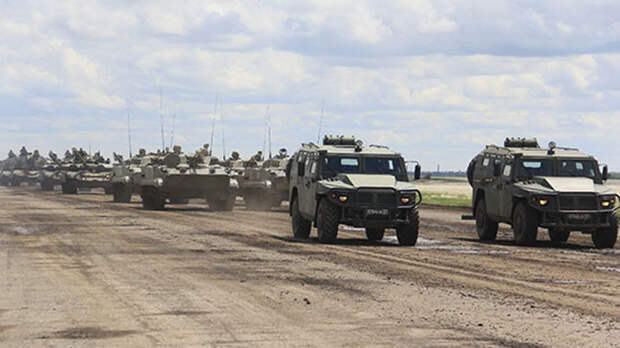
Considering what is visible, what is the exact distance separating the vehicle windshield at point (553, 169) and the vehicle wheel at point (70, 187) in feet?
133

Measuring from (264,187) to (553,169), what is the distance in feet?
62.0

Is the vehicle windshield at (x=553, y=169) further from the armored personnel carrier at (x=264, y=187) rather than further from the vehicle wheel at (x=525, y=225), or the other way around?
the armored personnel carrier at (x=264, y=187)

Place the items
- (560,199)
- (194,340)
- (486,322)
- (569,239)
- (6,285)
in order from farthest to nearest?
1. (569,239)
2. (560,199)
3. (6,285)
4. (486,322)
5. (194,340)

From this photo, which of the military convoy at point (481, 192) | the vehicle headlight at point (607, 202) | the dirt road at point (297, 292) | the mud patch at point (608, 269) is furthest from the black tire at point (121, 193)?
the mud patch at point (608, 269)

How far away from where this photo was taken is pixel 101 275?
48.8 ft

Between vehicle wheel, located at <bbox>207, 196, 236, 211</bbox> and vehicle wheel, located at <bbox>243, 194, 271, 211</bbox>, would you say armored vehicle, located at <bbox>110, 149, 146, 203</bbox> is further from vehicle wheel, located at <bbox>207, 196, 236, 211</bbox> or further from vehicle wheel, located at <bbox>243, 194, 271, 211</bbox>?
vehicle wheel, located at <bbox>243, 194, 271, 211</bbox>

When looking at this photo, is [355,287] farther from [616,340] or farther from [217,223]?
[217,223]

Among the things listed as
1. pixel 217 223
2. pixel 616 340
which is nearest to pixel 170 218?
pixel 217 223

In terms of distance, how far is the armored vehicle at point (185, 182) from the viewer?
39000 mm

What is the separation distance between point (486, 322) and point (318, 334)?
1.86 m

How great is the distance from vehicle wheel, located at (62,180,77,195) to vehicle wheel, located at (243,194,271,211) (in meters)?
20.3

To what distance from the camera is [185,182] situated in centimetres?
3916

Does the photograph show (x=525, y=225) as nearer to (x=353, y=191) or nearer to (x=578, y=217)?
→ (x=578, y=217)

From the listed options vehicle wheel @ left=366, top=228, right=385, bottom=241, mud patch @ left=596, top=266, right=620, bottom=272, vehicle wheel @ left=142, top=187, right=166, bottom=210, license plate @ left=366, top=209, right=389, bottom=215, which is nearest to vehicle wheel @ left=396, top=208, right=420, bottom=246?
license plate @ left=366, top=209, right=389, bottom=215
